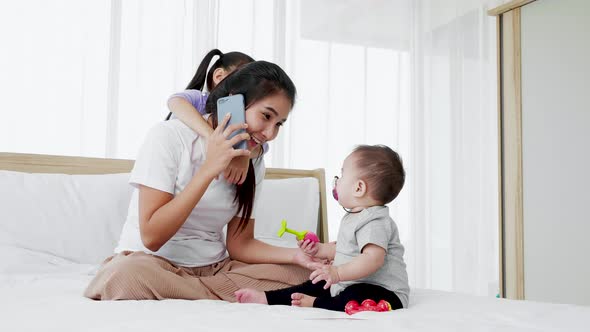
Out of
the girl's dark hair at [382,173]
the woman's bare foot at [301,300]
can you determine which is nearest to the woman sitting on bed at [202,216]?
the woman's bare foot at [301,300]

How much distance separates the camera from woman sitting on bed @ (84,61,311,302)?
112 centimetres

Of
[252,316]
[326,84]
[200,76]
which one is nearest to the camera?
[252,316]

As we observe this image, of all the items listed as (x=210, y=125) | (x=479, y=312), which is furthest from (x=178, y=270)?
(x=479, y=312)

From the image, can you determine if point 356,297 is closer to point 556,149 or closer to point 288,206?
point 288,206

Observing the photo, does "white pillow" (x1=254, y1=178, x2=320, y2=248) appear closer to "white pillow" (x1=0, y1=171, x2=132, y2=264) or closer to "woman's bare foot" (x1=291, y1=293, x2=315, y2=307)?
"white pillow" (x1=0, y1=171, x2=132, y2=264)

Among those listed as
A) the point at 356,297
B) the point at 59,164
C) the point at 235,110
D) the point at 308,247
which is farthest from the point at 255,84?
the point at 59,164

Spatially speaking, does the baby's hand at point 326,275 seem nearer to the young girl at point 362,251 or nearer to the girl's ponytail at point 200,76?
the young girl at point 362,251

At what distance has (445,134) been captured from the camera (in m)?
3.44

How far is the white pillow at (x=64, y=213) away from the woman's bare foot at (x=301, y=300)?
0.78 meters

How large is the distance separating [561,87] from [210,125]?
184cm

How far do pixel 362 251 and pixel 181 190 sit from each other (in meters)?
0.45

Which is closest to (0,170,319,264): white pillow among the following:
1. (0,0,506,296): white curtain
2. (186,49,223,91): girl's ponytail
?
(186,49,223,91): girl's ponytail

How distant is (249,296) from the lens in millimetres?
1201

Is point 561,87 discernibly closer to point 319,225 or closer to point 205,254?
point 319,225
